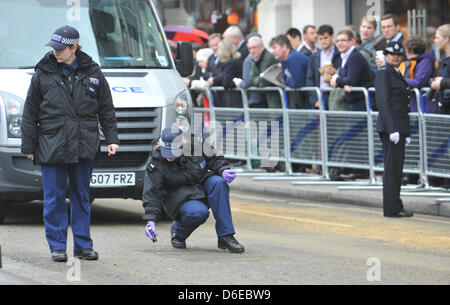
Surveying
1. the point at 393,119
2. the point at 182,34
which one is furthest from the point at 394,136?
the point at 182,34

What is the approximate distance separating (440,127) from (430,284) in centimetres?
598

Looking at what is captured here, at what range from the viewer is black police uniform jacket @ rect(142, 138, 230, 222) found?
10406 millimetres

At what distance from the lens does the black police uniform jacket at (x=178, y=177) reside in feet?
34.1

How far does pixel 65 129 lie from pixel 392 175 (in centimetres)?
516

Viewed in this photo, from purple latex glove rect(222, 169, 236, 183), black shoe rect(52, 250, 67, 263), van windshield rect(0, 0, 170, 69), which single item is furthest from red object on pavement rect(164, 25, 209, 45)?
black shoe rect(52, 250, 67, 263)

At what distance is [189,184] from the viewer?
10531mm

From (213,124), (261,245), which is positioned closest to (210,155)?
(261,245)

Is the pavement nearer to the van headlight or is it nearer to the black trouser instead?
the black trouser

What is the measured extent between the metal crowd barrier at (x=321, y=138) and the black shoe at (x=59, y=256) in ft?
20.1

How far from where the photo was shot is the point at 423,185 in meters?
14.9

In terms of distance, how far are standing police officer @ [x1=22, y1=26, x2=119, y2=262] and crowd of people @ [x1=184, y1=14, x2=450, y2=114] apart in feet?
18.6

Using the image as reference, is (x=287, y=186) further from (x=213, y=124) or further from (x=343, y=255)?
(x=343, y=255)

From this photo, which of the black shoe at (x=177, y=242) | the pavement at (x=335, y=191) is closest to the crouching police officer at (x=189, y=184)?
the black shoe at (x=177, y=242)

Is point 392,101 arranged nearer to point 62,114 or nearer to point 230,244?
point 230,244
